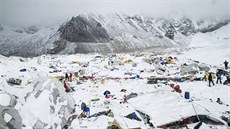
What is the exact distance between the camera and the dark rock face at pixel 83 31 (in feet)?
508

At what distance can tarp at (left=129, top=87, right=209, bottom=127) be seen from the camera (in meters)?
10.7

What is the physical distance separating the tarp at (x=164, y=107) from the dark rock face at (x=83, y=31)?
142m

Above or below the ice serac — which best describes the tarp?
below

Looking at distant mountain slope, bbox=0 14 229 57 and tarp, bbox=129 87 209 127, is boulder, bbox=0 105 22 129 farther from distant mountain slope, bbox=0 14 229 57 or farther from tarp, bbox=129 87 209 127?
distant mountain slope, bbox=0 14 229 57

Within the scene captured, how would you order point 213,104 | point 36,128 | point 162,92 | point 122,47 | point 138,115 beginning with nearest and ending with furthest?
point 36,128 < point 138,115 < point 213,104 < point 162,92 < point 122,47

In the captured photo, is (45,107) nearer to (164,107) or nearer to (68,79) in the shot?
(164,107)

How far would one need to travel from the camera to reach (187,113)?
1072 cm

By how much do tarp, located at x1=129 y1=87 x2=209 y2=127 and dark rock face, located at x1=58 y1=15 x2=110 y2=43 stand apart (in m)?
142

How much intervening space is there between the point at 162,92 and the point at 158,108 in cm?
216

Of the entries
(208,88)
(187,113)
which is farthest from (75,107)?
(208,88)

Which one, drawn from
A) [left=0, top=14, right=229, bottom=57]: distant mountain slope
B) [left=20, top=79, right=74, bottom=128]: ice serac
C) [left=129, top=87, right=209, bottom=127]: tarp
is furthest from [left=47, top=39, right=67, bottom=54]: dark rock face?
[left=129, top=87, right=209, bottom=127]: tarp

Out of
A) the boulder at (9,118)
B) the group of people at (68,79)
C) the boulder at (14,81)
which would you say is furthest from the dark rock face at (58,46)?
the boulder at (9,118)

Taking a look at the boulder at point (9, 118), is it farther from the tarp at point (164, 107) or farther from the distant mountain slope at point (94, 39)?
the distant mountain slope at point (94, 39)

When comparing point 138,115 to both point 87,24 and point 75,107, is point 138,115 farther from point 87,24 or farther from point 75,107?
point 87,24
